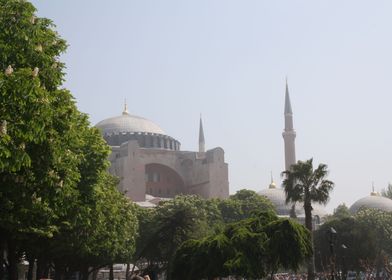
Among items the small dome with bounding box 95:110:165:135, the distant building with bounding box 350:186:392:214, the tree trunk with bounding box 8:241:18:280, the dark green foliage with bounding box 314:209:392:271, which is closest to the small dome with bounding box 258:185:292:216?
the distant building with bounding box 350:186:392:214

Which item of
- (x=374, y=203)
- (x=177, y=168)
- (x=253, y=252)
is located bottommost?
(x=253, y=252)

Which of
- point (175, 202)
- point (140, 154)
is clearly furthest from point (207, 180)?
point (175, 202)

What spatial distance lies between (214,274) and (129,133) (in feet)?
254

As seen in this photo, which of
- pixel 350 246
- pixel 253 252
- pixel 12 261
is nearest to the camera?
pixel 12 261

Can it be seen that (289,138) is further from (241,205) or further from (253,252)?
(253,252)

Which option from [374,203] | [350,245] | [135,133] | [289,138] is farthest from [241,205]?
[374,203]

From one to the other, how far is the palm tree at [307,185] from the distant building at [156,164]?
5198cm

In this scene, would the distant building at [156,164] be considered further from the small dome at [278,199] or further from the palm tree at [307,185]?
the palm tree at [307,185]

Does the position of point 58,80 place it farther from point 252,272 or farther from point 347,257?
point 347,257

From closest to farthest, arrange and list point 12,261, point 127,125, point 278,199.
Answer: point 12,261 → point 127,125 → point 278,199

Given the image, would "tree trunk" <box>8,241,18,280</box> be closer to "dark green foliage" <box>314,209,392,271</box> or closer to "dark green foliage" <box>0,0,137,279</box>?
"dark green foliage" <box>0,0,137,279</box>

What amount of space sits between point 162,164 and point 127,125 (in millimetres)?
11352

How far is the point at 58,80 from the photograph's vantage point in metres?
15.6

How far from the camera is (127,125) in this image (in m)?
106
